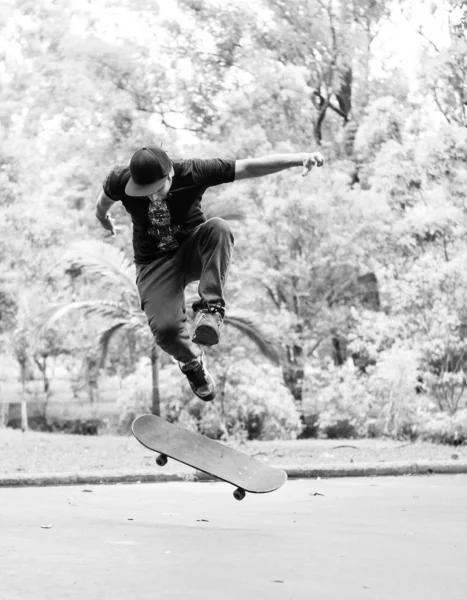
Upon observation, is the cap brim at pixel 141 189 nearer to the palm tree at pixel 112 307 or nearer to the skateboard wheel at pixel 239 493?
the skateboard wheel at pixel 239 493

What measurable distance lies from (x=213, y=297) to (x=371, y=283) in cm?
1675

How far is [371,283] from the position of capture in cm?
2236

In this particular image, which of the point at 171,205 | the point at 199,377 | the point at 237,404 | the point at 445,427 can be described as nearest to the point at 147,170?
the point at 171,205

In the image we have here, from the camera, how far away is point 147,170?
562cm

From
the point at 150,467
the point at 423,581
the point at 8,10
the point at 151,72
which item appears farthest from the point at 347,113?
the point at 423,581

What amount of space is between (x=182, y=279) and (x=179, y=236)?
282 millimetres

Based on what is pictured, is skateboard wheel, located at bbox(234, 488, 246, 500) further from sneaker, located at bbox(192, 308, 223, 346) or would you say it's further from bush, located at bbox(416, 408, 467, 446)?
bush, located at bbox(416, 408, 467, 446)

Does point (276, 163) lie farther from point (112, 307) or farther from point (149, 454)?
point (112, 307)

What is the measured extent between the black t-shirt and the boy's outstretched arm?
7 cm

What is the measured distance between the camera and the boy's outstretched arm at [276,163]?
18.1 feet

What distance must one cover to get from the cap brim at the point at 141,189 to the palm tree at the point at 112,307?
28.6 ft

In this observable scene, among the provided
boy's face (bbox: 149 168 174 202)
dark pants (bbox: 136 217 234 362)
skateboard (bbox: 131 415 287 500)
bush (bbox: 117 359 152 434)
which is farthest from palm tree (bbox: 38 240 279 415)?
boy's face (bbox: 149 168 174 202)

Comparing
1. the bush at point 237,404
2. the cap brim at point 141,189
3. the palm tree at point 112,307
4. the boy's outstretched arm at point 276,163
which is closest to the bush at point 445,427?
the palm tree at point 112,307

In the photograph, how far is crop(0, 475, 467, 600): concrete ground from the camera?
4.33 m
